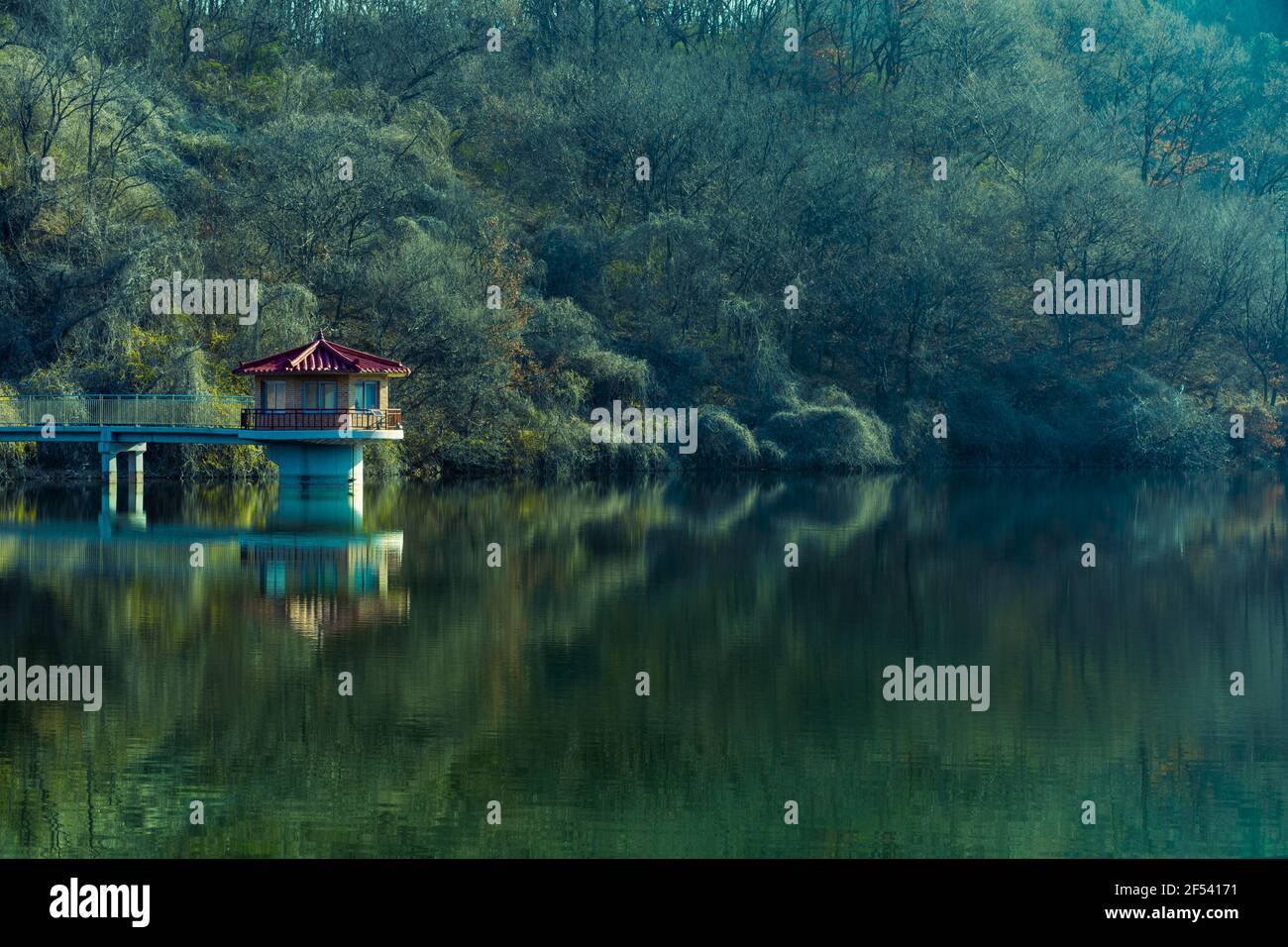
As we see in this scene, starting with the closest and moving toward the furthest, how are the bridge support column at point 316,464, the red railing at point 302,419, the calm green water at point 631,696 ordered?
the calm green water at point 631,696
the red railing at point 302,419
the bridge support column at point 316,464

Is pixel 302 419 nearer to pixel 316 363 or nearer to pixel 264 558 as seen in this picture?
pixel 316 363

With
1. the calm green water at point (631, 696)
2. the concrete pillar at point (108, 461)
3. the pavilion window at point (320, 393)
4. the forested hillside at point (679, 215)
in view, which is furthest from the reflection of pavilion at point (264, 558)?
the forested hillside at point (679, 215)

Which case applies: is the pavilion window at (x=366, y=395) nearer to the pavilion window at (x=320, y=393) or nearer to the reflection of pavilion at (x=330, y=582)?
the pavilion window at (x=320, y=393)

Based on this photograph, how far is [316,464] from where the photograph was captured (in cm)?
4984

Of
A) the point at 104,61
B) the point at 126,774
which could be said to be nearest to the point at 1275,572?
the point at 126,774

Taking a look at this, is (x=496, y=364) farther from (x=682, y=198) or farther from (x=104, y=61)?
(x=104, y=61)

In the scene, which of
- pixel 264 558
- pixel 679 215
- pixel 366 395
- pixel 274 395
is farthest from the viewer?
pixel 679 215

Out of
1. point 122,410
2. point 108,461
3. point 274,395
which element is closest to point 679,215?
point 274,395

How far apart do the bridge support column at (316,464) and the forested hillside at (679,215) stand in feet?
14.1

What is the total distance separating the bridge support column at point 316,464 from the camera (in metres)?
49.6

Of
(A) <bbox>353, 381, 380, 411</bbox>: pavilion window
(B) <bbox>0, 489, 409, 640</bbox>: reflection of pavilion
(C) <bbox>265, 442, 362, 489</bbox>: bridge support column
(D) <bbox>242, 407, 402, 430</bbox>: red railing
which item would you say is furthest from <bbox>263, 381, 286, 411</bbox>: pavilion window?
(B) <bbox>0, 489, 409, 640</bbox>: reflection of pavilion

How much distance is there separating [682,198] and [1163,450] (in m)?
23.4

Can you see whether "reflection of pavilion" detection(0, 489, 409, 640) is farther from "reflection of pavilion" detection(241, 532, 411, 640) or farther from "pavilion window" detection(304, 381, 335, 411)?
"pavilion window" detection(304, 381, 335, 411)

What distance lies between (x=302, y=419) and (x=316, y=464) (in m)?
1.56
